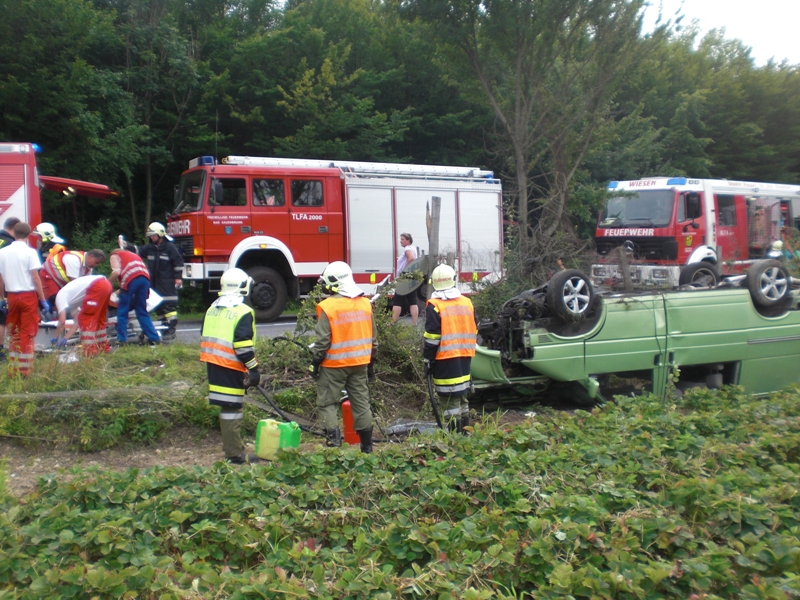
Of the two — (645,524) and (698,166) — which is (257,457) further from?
(698,166)

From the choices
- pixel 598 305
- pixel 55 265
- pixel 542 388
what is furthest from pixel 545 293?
pixel 55 265

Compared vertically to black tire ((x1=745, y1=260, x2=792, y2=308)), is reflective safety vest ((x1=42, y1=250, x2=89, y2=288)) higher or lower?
higher

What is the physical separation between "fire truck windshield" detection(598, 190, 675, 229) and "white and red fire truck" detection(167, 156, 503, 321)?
10.9ft

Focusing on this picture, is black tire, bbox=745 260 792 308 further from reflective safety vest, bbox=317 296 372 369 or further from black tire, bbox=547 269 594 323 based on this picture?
reflective safety vest, bbox=317 296 372 369

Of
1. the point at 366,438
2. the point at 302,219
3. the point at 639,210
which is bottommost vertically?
the point at 366,438

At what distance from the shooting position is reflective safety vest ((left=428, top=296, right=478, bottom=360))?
6.13 meters

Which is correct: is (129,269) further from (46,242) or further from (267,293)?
(267,293)

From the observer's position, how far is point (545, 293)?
24.3 ft

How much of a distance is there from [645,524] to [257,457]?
133 inches

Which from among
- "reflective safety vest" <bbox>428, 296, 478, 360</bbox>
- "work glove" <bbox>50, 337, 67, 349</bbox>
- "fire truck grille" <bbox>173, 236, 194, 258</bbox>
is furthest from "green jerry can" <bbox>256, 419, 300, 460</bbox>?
"fire truck grille" <bbox>173, 236, 194, 258</bbox>

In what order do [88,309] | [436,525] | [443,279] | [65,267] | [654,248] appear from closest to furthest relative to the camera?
[436,525]
[443,279]
[88,309]
[65,267]
[654,248]

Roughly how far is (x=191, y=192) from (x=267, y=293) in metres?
2.39

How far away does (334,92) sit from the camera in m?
20.1

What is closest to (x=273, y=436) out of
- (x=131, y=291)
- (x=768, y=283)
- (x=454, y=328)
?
(x=454, y=328)
